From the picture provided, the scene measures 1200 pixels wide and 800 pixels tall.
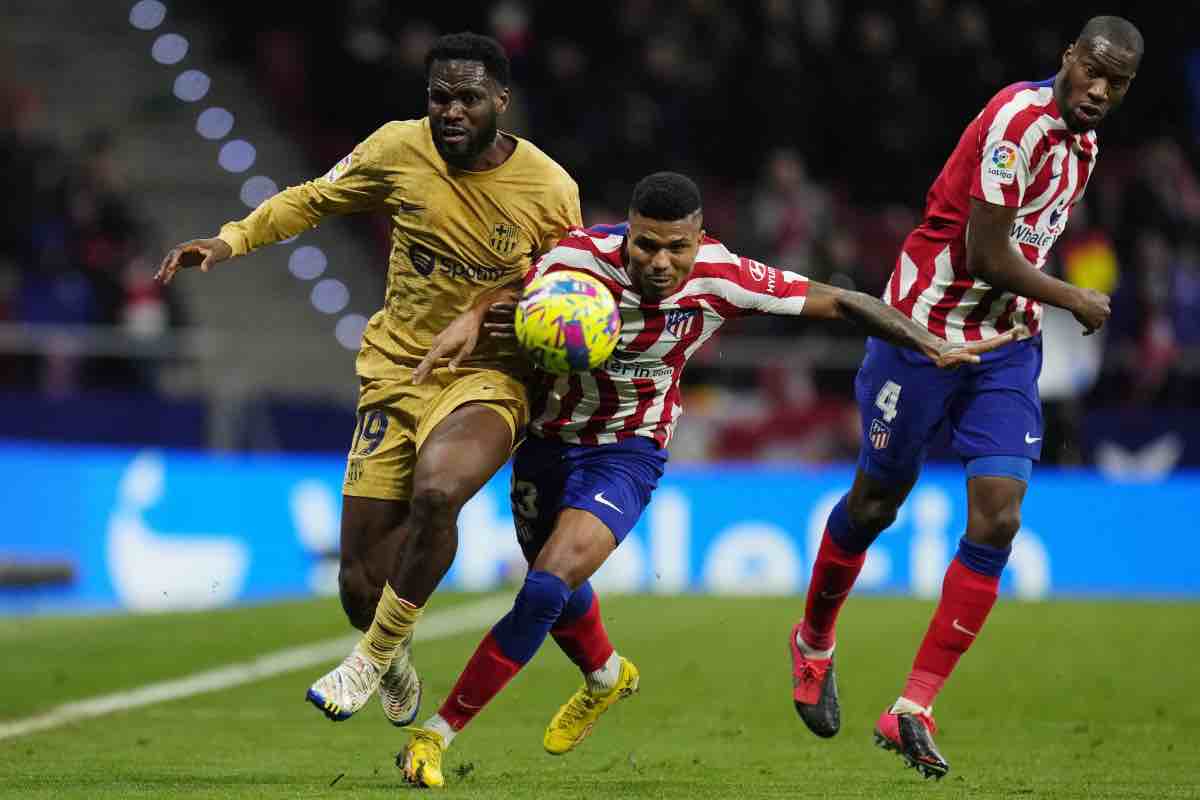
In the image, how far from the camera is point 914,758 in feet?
23.8

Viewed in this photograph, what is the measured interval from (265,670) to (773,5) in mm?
11268

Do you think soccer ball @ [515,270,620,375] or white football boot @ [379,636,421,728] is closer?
soccer ball @ [515,270,620,375]

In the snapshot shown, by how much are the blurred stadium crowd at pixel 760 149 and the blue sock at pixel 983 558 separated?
9.72 m

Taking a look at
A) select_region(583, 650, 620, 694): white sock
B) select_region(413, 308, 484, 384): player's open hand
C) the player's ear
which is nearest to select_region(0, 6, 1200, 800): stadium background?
select_region(583, 650, 620, 694): white sock

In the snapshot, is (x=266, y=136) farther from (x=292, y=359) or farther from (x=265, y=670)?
(x=265, y=670)

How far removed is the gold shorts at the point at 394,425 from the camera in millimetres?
7895

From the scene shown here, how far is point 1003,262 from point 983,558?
1123mm

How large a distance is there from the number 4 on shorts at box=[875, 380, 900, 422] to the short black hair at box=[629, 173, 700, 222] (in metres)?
1.28

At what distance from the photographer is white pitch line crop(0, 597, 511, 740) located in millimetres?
9539

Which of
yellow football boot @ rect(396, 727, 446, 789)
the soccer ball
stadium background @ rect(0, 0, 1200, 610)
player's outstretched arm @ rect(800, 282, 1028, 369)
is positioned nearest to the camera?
yellow football boot @ rect(396, 727, 446, 789)

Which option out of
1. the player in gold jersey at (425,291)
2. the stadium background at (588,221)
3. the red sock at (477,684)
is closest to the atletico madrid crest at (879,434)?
the player in gold jersey at (425,291)

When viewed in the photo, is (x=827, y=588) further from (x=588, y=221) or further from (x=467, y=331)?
(x=588, y=221)

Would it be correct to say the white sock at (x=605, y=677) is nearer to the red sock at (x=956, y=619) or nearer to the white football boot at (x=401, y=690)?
the white football boot at (x=401, y=690)

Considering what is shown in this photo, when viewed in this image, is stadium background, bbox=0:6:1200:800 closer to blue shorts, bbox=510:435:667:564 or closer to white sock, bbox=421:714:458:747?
white sock, bbox=421:714:458:747
